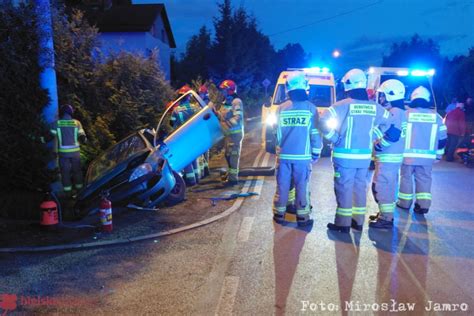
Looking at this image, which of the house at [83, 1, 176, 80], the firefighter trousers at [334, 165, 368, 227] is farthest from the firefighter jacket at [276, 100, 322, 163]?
the house at [83, 1, 176, 80]

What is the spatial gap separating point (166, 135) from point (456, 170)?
24.6 ft

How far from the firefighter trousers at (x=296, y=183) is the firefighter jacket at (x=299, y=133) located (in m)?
0.09

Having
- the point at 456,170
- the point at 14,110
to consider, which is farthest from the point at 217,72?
the point at 14,110

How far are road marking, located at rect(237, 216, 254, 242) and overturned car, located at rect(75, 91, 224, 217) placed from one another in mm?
1322

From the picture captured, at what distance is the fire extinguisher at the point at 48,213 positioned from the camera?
5.89m

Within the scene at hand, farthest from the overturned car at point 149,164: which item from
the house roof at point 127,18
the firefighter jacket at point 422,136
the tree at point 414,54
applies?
the tree at point 414,54

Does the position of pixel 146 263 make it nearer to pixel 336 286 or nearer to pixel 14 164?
pixel 336 286

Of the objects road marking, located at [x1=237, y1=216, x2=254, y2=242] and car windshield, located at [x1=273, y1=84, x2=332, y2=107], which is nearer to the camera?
road marking, located at [x1=237, y1=216, x2=254, y2=242]

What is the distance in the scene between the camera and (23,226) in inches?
245

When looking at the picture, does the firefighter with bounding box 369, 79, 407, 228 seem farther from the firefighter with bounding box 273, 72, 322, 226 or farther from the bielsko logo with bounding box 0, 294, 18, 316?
the bielsko logo with bounding box 0, 294, 18, 316

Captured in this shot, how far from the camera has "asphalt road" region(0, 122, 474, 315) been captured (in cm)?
383

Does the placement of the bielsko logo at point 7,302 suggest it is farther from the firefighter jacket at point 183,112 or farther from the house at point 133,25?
the house at point 133,25

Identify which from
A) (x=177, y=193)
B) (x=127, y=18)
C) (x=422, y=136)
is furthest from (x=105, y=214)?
(x=127, y=18)

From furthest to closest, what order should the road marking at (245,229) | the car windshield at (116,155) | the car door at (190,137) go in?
1. the car door at (190,137)
2. the car windshield at (116,155)
3. the road marking at (245,229)
